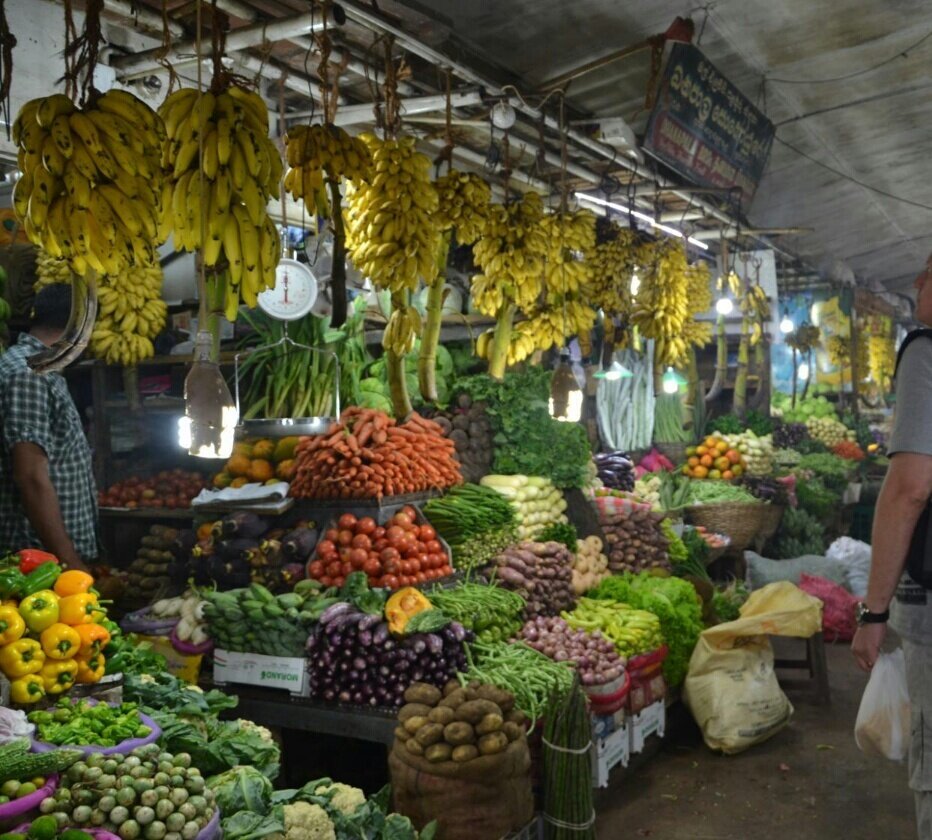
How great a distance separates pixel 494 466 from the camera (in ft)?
17.8

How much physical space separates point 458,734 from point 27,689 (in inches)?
52.5

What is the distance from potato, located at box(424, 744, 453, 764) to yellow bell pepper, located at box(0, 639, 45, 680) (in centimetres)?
127

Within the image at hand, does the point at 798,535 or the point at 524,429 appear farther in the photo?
the point at 798,535

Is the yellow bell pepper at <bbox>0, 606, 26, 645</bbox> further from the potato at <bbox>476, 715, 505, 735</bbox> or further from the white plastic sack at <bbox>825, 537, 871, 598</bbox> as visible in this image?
the white plastic sack at <bbox>825, 537, 871, 598</bbox>

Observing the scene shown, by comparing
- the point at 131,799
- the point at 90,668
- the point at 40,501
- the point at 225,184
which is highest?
the point at 225,184

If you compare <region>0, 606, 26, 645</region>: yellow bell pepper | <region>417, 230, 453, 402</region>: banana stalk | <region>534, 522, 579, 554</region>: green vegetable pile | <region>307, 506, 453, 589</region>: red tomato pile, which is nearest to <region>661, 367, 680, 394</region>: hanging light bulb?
<region>534, 522, 579, 554</region>: green vegetable pile

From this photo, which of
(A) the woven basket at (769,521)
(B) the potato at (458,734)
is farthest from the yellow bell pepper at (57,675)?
(A) the woven basket at (769,521)

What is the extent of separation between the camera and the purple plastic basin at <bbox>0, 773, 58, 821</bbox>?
1.90 metres

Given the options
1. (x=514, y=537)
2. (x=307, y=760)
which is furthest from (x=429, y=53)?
(x=307, y=760)

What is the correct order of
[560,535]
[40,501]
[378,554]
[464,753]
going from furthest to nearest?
[560,535]
[378,554]
[40,501]
[464,753]

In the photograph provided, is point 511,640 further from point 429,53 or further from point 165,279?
point 165,279

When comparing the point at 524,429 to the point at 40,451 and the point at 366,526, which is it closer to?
the point at 366,526

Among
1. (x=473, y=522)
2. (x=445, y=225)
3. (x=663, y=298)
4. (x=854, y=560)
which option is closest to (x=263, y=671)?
(x=473, y=522)

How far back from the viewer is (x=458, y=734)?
2941 mm
